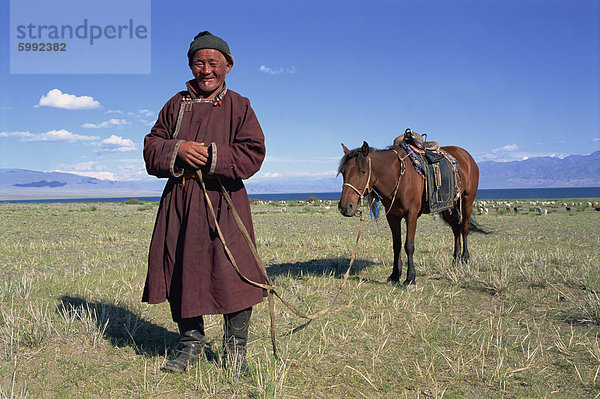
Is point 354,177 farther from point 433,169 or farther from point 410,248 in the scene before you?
point 433,169

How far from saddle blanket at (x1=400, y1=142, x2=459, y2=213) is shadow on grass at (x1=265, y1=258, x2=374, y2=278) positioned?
5.99 feet

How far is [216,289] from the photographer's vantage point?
3.14m

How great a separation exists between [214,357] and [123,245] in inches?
312

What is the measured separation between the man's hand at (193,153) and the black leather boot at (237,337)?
125 centimetres

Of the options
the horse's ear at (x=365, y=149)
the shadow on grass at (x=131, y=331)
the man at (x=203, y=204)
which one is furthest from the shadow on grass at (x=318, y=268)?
the man at (x=203, y=204)

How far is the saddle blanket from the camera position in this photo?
6.55m

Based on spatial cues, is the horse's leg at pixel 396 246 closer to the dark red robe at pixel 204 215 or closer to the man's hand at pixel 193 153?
the dark red robe at pixel 204 215

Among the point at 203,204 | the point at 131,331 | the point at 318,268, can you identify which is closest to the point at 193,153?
the point at 203,204

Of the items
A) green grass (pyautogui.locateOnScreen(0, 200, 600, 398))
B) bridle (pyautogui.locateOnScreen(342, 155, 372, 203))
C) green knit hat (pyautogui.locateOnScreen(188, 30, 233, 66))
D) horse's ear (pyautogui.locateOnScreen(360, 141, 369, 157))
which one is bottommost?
green grass (pyautogui.locateOnScreen(0, 200, 600, 398))

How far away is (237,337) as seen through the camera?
3.32 metres

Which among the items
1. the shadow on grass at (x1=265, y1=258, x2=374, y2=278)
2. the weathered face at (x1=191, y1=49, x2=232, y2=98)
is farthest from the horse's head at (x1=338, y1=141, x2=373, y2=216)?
the weathered face at (x1=191, y1=49, x2=232, y2=98)

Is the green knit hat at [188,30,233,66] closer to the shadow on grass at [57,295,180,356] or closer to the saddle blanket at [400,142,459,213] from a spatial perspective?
the shadow on grass at [57,295,180,356]

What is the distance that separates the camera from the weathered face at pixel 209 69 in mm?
3279

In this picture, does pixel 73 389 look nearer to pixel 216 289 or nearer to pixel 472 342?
pixel 216 289
